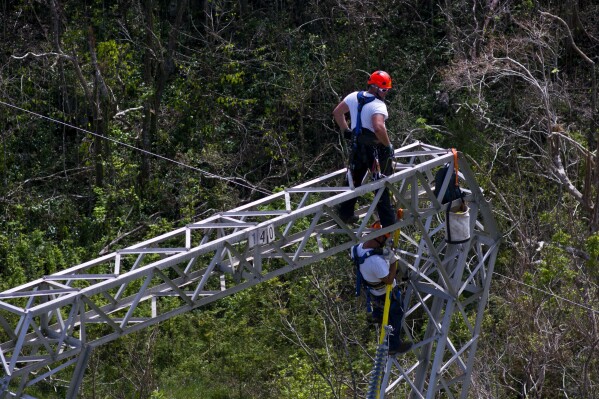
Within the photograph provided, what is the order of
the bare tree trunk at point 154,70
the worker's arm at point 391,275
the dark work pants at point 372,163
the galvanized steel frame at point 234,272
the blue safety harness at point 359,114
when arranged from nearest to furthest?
the galvanized steel frame at point 234,272, the blue safety harness at point 359,114, the dark work pants at point 372,163, the worker's arm at point 391,275, the bare tree trunk at point 154,70

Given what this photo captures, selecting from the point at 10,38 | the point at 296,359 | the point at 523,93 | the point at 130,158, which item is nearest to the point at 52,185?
the point at 130,158

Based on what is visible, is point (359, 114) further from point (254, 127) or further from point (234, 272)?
point (254, 127)

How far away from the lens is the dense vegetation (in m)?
20.7

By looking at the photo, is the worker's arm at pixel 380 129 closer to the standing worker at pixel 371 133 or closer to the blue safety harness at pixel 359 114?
the standing worker at pixel 371 133

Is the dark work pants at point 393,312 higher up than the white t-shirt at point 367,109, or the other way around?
the white t-shirt at point 367,109

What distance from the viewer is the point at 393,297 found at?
12734mm

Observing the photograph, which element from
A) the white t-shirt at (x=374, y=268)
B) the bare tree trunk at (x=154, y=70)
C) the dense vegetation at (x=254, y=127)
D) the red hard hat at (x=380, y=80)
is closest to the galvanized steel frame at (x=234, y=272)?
the white t-shirt at (x=374, y=268)

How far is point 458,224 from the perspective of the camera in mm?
12891

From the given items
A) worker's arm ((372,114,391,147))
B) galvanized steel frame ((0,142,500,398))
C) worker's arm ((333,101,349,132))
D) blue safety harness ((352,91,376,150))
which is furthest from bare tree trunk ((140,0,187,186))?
worker's arm ((372,114,391,147))

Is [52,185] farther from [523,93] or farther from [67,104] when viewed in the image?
[523,93]

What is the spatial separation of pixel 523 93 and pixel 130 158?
8.29 meters

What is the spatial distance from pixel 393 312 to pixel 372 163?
5.94 feet

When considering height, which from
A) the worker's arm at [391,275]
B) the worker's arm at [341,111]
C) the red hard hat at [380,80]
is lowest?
the worker's arm at [391,275]

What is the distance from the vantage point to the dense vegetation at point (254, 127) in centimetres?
2069
